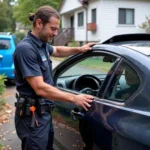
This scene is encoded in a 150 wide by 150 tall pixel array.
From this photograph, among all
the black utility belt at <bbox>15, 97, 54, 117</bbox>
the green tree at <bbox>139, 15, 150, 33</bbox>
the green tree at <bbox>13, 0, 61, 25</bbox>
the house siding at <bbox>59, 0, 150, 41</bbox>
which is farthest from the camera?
the green tree at <bbox>13, 0, 61, 25</bbox>

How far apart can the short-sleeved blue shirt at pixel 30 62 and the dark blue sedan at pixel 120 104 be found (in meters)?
0.45

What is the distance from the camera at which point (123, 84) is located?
2.71 m

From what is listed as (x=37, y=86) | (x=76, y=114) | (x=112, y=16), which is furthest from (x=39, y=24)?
(x=112, y=16)

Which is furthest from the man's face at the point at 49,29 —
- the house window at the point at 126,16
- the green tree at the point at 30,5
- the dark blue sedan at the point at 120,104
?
the green tree at the point at 30,5

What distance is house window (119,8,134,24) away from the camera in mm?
22875

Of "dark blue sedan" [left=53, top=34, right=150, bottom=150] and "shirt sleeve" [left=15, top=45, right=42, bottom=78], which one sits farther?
"shirt sleeve" [left=15, top=45, right=42, bottom=78]

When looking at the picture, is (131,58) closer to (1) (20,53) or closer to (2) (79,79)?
(1) (20,53)

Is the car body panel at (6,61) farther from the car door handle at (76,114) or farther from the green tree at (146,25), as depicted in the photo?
the green tree at (146,25)

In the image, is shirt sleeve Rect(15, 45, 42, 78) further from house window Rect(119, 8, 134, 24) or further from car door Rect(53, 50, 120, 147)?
house window Rect(119, 8, 134, 24)

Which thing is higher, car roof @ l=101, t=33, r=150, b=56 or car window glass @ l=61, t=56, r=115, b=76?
car roof @ l=101, t=33, r=150, b=56

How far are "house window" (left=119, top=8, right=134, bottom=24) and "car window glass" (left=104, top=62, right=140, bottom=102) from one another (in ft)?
68.2

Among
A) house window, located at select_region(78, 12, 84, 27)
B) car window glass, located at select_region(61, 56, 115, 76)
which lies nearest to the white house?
house window, located at select_region(78, 12, 84, 27)

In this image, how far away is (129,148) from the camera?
2.18 m

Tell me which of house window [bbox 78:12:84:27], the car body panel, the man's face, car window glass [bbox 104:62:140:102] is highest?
house window [bbox 78:12:84:27]
